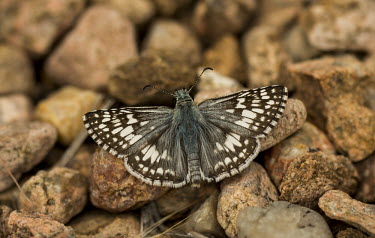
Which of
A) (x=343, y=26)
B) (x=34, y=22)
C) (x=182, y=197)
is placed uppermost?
(x=34, y=22)

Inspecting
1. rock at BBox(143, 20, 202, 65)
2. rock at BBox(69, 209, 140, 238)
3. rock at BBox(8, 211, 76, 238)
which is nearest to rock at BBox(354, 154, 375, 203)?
rock at BBox(69, 209, 140, 238)

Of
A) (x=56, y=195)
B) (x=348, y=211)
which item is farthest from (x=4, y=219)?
(x=348, y=211)

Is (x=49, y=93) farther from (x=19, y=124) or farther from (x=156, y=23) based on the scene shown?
(x=156, y=23)

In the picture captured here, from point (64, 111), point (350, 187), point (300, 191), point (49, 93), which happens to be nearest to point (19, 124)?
point (64, 111)

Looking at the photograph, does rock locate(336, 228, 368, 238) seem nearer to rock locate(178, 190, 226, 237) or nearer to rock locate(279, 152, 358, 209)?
rock locate(279, 152, 358, 209)

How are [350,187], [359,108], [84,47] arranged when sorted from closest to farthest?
[350,187], [359,108], [84,47]

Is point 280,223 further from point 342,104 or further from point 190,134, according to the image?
point 342,104

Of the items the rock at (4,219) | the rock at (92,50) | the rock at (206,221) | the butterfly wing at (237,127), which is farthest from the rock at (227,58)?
the rock at (4,219)
